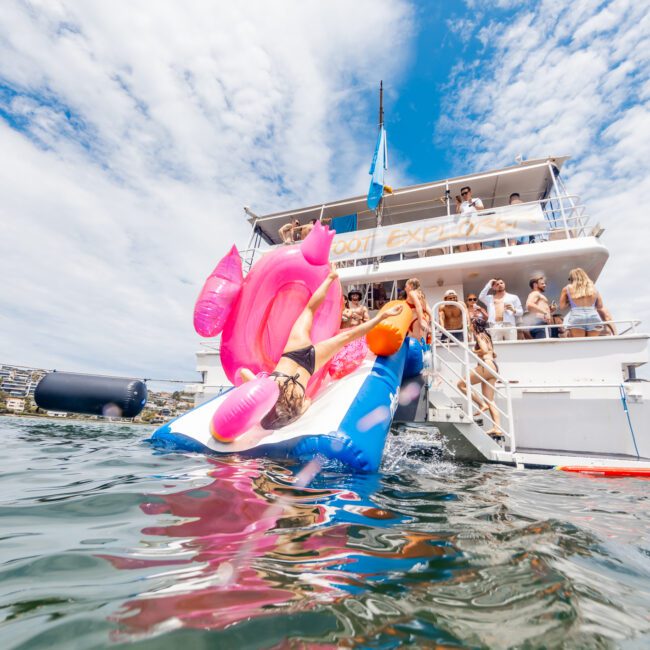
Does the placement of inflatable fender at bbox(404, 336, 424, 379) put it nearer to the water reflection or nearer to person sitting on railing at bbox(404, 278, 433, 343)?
person sitting on railing at bbox(404, 278, 433, 343)

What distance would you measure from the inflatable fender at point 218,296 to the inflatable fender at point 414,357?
6.15ft

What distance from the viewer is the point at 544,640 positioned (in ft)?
2.07

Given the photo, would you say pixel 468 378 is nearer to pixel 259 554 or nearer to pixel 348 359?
pixel 348 359

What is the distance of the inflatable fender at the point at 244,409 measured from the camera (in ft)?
7.93

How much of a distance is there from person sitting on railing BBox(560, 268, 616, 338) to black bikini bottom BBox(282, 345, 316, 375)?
3531mm

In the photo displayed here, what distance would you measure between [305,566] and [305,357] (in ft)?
6.62

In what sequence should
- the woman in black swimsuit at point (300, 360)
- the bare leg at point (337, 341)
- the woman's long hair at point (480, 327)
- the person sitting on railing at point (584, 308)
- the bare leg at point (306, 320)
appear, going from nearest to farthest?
1. the woman in black swimsuit at point (300, 360)
2. the bare leg at point (306, 320)
3. the bare leg at point (337, 341)
4. the woman's long hair at point (480, 327)
5. the person sitting on railing at point (584, 308)

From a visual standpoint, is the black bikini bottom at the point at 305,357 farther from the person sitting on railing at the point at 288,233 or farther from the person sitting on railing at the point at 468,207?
the person sitting on railing at the point at 468,207

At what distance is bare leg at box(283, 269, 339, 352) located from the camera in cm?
297

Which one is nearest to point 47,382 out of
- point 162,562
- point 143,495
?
point 143,495

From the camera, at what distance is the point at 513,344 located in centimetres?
487

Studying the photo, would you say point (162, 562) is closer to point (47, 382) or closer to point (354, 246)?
point (47, 382)

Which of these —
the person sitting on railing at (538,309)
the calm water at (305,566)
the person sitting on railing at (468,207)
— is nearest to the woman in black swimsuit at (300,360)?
the calm water at (305,566)

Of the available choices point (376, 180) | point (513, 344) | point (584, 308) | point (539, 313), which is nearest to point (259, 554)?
point (513, 344)
